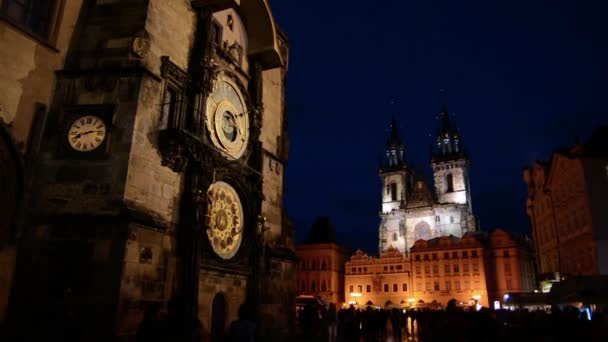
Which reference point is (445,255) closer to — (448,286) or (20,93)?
(448,286)

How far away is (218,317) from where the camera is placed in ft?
46.8

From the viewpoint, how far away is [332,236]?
266 feet

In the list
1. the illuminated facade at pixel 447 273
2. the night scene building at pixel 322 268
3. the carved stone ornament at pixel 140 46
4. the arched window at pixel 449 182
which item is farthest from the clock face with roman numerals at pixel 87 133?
the arched window at pixel 449 182

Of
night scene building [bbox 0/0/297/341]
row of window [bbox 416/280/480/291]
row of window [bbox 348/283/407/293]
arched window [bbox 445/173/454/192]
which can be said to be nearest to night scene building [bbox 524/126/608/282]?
night scene building [bbox 0/0/297/341]

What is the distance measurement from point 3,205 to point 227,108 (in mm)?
7296

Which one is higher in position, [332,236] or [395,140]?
[395,140]

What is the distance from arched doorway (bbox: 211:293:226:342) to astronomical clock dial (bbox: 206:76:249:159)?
4623mm

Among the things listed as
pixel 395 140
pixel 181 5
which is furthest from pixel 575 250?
pixel 395 140

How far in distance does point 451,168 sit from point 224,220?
92.8 metres

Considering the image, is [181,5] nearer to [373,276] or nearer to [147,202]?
[147,202]

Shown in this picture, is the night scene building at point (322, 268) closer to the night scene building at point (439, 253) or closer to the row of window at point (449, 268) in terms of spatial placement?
the night scene building at point (439, 253)

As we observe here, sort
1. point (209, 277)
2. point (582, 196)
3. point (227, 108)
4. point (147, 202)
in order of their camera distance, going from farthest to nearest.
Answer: point (582, 196) → point (227, 108) → point (209, 277) → point (147, 202)

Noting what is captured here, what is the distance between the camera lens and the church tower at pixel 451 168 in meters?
97.5

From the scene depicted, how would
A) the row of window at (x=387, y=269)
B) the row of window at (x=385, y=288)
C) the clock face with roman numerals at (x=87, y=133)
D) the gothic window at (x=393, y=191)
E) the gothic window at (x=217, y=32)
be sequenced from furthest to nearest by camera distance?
the gothic window at (x=393, y=191) → the row of window at (x=387, y=269) → the row of window at (x=385, y=288) → the gothic window at (x=217, y=32) → the clock face with roman numerals at (x=87, y=133)
